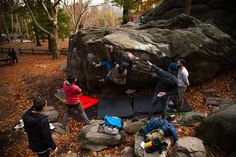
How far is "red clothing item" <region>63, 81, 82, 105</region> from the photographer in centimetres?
838

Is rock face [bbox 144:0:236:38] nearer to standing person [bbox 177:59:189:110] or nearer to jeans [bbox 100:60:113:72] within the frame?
standing person [bbox 177:59:189:110]

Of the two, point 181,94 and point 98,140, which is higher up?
point 181,94

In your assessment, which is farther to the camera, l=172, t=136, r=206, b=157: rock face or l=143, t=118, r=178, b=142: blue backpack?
l=143, t=118, r=178, b=142: blue backpack

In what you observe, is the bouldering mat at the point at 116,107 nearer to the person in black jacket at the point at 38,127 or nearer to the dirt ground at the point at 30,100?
the dirt ground at the point at 30,100

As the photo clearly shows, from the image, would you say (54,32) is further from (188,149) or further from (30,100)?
(188,149)

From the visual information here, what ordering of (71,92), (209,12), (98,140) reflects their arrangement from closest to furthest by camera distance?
(98,140), (71,92), (209,12)

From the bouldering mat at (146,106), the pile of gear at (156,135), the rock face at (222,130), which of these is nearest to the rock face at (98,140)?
the pile of gear at (156,135)

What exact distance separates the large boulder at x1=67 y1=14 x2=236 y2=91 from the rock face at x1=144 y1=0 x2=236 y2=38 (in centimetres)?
356

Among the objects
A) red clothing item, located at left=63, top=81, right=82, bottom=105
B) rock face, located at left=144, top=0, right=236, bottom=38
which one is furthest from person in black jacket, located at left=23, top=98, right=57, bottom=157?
rock face, located at left=144, top=0, right=236, bottom=38

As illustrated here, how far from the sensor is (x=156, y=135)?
22.1ft

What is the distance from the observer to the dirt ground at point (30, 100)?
320 inches

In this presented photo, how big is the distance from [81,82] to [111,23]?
6306 cm

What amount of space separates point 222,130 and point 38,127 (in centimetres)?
511

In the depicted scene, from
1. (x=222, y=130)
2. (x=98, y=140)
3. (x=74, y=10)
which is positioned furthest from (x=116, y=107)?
(x=74, y=10)
